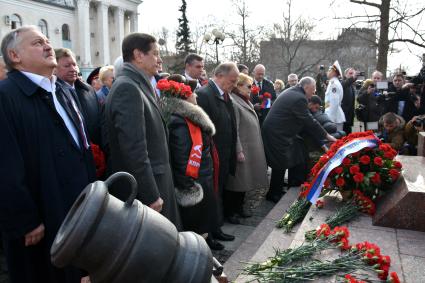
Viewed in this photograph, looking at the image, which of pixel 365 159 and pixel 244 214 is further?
pixel 244 214

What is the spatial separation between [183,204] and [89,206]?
82.8 inches

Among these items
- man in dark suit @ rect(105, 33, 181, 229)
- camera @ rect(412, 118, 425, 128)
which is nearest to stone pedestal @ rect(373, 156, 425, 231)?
man in dark suit @ rect(105, 33, 181, 229)

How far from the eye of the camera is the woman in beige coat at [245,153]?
16.4 feet

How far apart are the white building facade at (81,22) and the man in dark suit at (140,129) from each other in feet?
117

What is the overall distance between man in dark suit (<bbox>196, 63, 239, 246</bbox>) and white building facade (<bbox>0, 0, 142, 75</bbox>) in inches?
1357

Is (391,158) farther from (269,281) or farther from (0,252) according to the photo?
(0,252)

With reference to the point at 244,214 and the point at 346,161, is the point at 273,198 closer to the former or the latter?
the point at 244,214

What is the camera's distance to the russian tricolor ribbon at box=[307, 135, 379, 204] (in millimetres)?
3758

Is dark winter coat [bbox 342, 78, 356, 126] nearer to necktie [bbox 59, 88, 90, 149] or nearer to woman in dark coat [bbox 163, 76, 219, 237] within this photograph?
woman in dark coat [bbox 163, 76, 219, 237]

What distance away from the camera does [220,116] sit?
4414 millimetres

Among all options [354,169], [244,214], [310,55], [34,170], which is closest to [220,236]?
[244,214]

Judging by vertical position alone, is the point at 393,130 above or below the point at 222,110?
below

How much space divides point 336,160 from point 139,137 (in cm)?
211

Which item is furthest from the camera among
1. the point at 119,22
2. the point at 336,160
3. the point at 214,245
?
the point at 119,22
